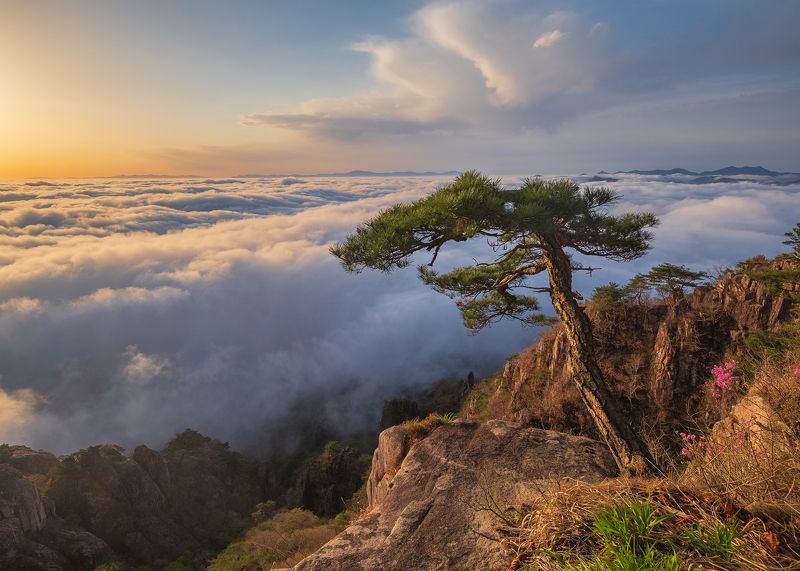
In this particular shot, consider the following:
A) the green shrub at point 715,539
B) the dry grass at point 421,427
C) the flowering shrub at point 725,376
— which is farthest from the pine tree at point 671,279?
the green shrub at point 715,539

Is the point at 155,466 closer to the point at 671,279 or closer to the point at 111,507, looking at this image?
the point at 111,507

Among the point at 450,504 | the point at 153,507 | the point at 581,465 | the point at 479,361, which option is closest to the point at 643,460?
the point at 581,465

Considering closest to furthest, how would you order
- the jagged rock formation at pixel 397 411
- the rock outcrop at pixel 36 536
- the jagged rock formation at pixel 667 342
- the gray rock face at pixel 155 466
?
the jagged rock formation at pixel 667 342
the rock outcrop at pixel 36 536
the gray rock face at pixel 155 466
the jagged rock formation at pixel 397 411

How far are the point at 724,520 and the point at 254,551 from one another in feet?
143

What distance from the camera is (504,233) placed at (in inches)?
325

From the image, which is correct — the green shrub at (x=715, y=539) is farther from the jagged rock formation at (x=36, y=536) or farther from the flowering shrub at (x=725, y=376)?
the jagged rock formation at (x=36, y=536)

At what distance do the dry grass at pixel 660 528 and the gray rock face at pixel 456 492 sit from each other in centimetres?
48

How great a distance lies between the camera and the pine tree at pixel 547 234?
7.35 metres

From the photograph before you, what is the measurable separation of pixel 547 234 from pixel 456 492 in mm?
5260

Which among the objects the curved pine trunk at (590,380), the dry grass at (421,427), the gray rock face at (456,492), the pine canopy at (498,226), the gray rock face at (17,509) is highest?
the pine canopy at (498,226)

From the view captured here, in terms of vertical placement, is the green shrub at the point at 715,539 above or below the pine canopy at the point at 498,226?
below

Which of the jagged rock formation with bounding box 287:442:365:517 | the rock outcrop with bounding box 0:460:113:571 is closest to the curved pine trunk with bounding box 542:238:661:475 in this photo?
the jagged rock formation with bounding box 287:442:365:517

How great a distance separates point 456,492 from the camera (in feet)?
21.5

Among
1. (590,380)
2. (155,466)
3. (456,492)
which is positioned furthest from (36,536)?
(590,380)
